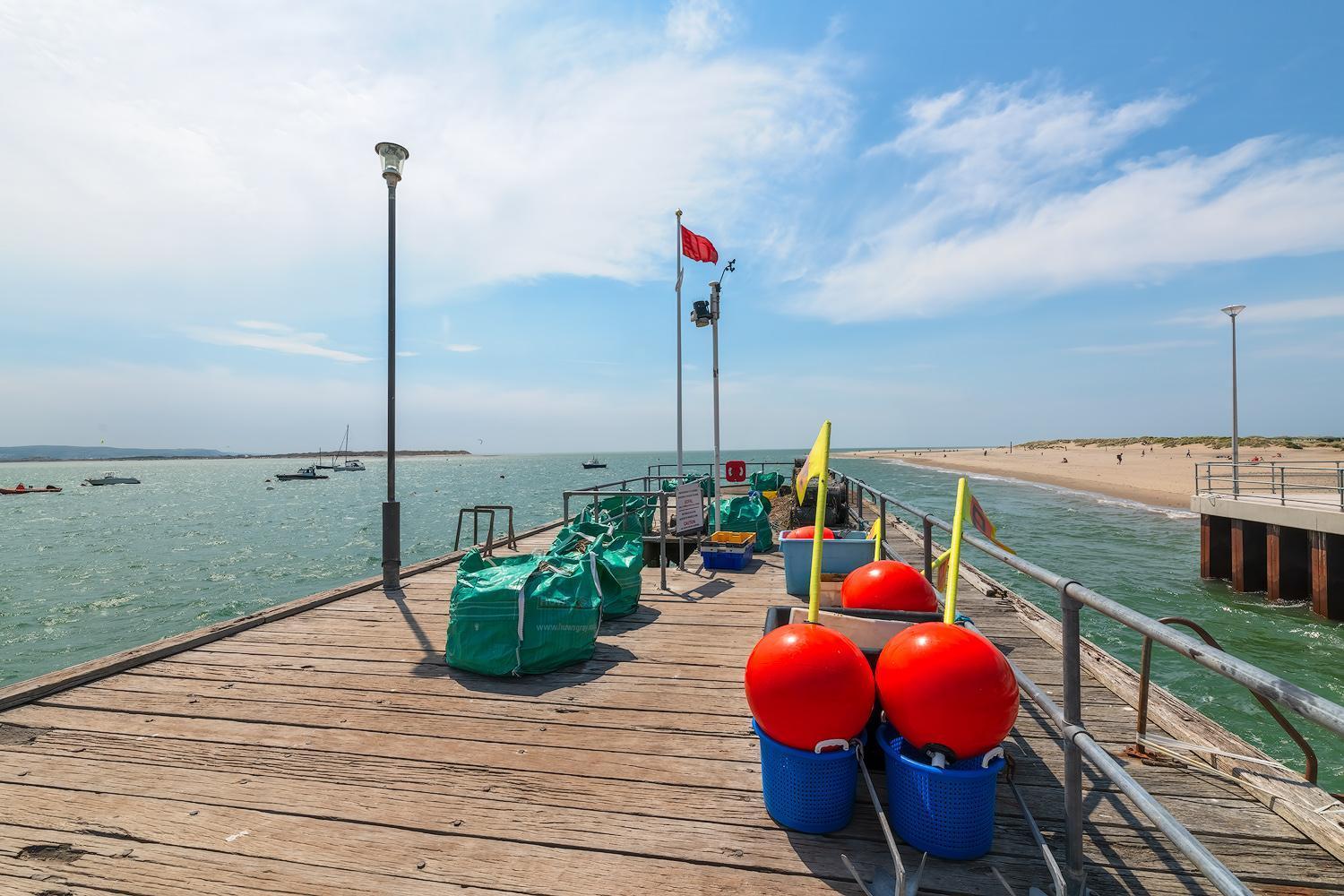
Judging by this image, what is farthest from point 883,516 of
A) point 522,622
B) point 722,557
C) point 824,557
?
point 522,622

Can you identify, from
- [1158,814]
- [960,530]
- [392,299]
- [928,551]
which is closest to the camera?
[1158,814]

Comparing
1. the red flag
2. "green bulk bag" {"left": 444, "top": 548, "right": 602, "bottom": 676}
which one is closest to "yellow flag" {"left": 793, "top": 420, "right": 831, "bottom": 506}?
"green bulk bag" {"left": 444, "top": 548, "right": 602, "bottom": 676}

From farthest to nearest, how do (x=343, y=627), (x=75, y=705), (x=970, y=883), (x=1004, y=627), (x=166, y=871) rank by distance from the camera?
(x=343, y=627)
(x=1004, y=627)
(x=75, y=705)
(x=166, y=871)
(x=970, y=883)

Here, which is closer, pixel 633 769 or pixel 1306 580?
pixel 633 769

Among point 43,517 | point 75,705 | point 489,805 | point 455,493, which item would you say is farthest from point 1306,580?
point 43,517

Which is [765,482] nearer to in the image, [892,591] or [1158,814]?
[892,591]

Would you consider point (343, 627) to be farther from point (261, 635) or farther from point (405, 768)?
point (405, 768)

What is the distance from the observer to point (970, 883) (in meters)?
2.42

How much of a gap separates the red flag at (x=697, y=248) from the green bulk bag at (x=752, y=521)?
410cm

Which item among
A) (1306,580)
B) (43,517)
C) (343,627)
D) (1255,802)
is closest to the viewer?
(1255,802)

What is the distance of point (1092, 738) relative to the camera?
2.37m

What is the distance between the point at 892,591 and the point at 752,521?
20.7ft

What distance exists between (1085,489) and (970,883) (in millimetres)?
51084

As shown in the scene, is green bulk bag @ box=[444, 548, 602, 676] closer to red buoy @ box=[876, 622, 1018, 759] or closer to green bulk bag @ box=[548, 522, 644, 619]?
green bulk bag @ box=[548, 522, 644, 619]
